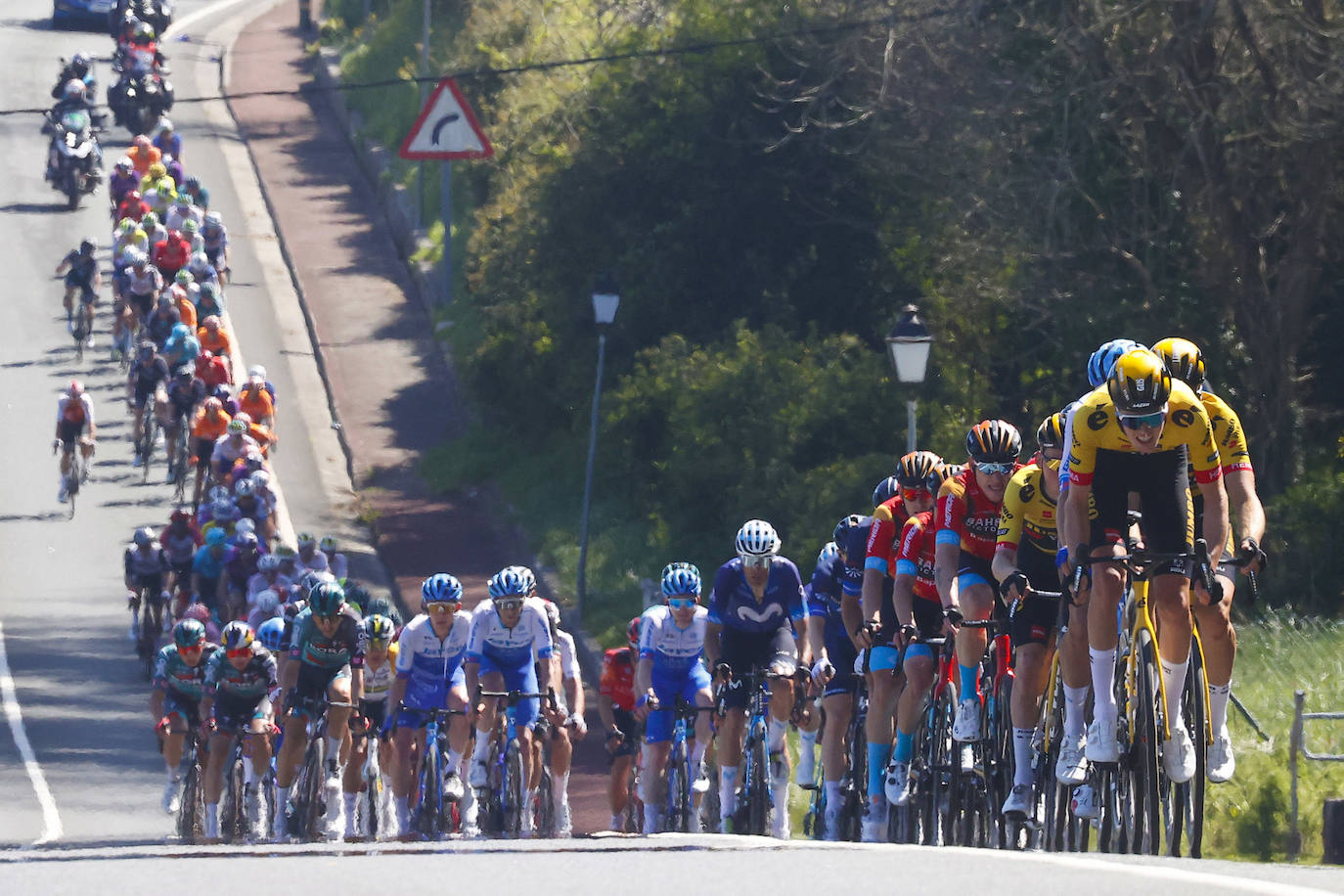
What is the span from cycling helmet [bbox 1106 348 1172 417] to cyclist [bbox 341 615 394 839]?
7254 millimetres

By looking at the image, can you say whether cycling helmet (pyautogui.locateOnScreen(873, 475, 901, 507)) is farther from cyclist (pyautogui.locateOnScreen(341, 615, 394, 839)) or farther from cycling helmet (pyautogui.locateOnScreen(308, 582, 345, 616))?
cycling helmet (pyautogui.locateOnScreen(308, 582, 345, 616))

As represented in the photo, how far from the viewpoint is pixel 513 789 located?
1530 cm

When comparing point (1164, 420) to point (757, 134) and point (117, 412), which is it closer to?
point (757, 134)

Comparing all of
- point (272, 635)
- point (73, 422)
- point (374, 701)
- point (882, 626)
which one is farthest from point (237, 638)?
point (73, 422)

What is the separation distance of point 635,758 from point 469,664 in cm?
131

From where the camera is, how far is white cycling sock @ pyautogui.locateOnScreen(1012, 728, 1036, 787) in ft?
36.9

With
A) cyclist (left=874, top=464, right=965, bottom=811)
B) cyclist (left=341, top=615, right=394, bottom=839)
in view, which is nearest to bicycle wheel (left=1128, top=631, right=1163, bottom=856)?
cyclist (left=874, top=464, right=965, bottom=811)

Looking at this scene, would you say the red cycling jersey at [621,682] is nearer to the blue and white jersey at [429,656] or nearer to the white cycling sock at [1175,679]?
the blue and white jersey at [429,656]

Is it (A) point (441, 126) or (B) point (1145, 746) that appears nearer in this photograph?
(B) point (1145, 746)

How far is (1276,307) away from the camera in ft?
73.0

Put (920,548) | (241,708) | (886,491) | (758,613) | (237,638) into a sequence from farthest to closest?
(241,708), (237,638), (758,613), (886,491), (920,548)

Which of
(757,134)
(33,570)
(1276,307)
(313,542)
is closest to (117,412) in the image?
(33,570)

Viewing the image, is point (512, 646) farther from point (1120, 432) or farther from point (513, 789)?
point (1120, 432)

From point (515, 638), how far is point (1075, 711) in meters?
5.74
